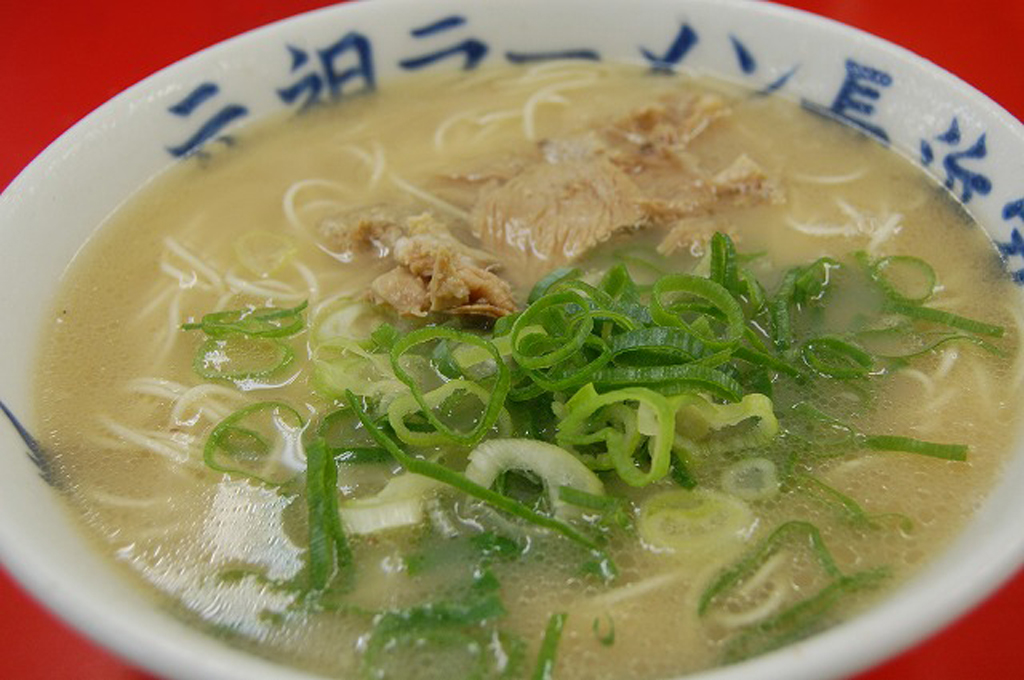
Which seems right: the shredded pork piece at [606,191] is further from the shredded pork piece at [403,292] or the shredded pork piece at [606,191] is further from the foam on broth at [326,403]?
the shredded pork piece at [403,292]

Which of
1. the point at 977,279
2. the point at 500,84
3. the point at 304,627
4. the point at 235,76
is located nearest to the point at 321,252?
the point at 235,76

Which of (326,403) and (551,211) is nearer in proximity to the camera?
(326,403)

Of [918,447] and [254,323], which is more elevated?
[918,447]

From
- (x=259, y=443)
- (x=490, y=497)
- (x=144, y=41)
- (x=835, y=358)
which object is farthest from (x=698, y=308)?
(x=144, y=41)

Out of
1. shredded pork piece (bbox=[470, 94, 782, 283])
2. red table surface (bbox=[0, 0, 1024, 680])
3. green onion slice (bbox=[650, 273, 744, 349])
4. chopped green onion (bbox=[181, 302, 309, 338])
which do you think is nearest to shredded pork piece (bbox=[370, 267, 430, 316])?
chopped green onion (bbox=[181, 302, 309, 338])

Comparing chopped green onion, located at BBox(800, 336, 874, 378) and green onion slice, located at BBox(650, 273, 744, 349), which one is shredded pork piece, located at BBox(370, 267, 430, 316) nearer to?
green onion slice, located at BBox(650, 273, 744, 349)

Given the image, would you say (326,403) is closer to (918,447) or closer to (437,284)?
(437,284)

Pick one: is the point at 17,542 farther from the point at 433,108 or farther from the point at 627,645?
the point at 433,108

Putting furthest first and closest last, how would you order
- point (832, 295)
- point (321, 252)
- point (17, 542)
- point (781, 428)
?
point (321, 252) → point (832, 295) → point (781, 428) → point (17, 542)
